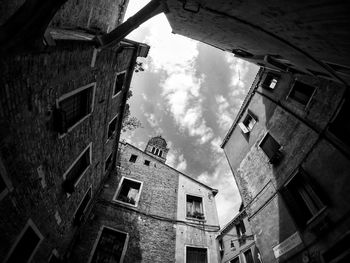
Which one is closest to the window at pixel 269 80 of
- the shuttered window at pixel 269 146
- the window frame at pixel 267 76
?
the window frame at pixel 267 76

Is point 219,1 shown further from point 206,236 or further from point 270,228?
point 206,236

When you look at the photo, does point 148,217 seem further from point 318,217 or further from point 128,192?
point 318,217

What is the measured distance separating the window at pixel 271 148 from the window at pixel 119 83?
23.6ft

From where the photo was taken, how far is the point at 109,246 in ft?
29.8

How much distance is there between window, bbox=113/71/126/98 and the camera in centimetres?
847

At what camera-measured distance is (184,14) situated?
5.59 meters

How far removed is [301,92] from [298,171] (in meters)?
3.32

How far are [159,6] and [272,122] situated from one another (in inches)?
259

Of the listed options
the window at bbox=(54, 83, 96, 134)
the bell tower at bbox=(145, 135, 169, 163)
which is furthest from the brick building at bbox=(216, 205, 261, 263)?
the bell tower at bbox=(145, 135, 169, 163)

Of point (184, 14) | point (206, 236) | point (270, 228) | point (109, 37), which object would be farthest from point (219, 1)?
point (206, 236)

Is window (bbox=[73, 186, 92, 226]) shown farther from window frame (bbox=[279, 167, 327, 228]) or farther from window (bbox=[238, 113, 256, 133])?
window (bbox=[238, 113, 256, 133])

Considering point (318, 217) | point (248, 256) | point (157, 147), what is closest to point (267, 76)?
point (318, 217)

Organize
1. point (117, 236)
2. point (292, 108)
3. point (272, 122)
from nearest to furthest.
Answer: point (292, 108)
point (272, 122)
point (117, 236)

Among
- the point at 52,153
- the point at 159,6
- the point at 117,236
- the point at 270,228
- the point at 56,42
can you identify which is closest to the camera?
the point at 56,42
